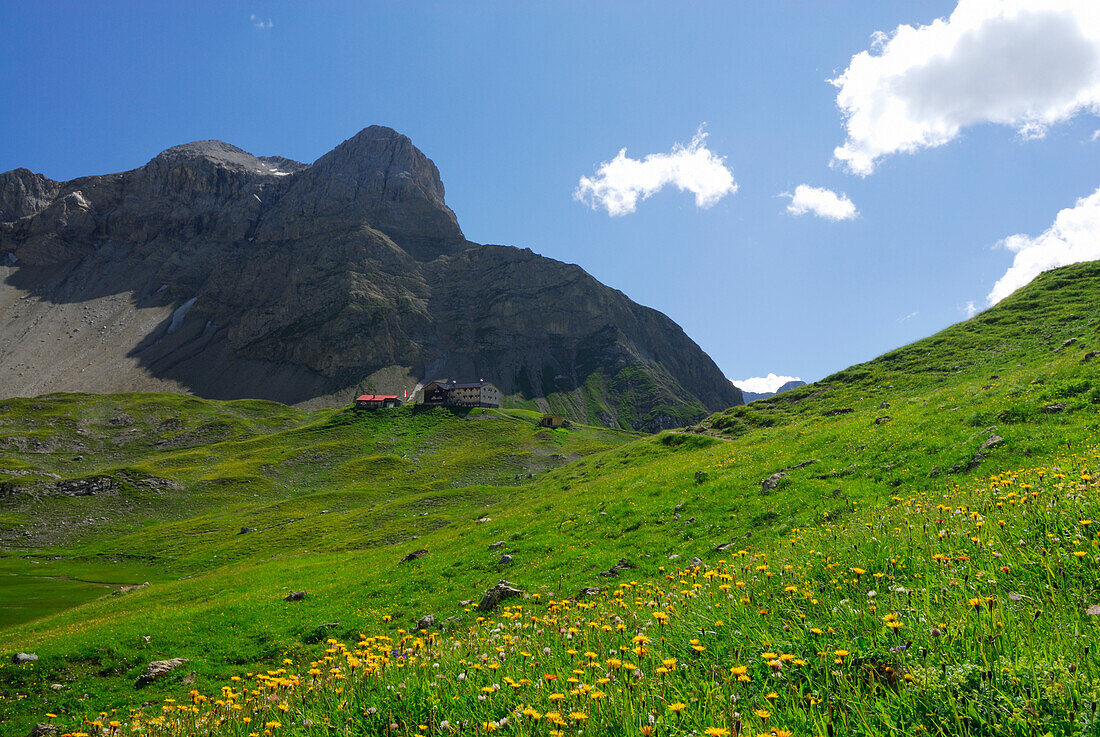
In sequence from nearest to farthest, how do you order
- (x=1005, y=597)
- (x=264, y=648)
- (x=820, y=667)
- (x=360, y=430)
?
(x=820, y=667), (x=1005, y=597), (x=264, y=648), (x=360, y=430)

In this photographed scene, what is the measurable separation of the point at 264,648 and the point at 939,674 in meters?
28.3

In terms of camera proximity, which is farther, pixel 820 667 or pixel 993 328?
pixel 993 328

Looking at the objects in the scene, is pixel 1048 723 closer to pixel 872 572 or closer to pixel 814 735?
pixel 814 735

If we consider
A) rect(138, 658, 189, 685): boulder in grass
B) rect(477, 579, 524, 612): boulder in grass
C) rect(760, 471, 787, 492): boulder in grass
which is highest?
rect(760, 471, 787, 492): boulder in grass

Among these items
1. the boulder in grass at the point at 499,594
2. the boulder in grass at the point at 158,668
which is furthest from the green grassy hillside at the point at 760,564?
the boulder in grass at the point at 499,594

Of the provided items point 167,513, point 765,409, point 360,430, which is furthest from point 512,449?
point 765,409

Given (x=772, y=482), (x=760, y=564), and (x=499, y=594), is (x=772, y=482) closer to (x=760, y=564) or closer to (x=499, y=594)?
(x=499, y=594)

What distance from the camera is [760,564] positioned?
9.30 metres

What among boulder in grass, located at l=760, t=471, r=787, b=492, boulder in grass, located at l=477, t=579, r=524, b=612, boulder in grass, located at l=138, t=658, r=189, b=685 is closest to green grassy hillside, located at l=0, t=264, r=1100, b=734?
boulder in grass, located at l=760, t=471, r=787, b=492

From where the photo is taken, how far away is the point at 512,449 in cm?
13212

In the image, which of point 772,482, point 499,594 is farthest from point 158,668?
point 772,482

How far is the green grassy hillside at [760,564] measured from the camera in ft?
14.7

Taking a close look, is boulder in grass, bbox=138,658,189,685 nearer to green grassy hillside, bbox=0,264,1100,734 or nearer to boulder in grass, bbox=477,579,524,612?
green grassy hillside, bbox=0,264,1100,734

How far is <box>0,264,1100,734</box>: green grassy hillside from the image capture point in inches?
176
